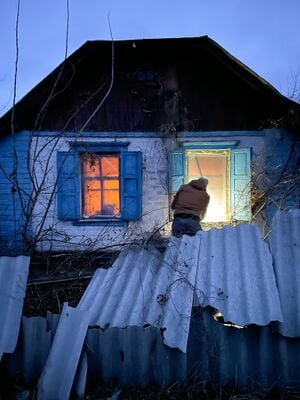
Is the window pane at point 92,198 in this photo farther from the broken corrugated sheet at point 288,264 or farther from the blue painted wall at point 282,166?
the broken corrugated sheet at point 288,264

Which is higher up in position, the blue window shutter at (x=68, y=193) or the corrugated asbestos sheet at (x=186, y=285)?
the blue window shutter at (x=68, y=193)

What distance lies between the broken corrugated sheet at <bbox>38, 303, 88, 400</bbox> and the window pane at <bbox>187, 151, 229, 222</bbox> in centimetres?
477

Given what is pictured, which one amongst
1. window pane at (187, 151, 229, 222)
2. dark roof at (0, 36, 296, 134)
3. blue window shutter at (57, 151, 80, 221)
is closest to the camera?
dark roof at (0, 36, 296, 134)

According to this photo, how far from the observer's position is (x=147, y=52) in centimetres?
639

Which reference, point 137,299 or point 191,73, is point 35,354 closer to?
point 137,299

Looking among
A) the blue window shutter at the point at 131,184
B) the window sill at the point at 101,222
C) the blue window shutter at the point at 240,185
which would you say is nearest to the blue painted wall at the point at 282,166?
the blue window shutter at the point at 240,185

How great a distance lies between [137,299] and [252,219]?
4383 millimetres

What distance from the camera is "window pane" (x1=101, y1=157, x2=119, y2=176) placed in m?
6.49

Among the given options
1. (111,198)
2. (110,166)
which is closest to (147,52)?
(110,166)

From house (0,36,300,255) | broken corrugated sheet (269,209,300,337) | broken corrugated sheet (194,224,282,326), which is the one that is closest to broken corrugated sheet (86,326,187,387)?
broken corrugated sheet (194,224,282,326)

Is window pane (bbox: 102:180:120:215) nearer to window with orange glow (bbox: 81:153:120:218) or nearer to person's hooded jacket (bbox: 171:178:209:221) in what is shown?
window with orange glow (bbox: 81:153:120:218)

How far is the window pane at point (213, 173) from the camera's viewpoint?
6.42m

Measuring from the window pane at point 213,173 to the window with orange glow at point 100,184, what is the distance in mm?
1676

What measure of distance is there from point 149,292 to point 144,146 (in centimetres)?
449
